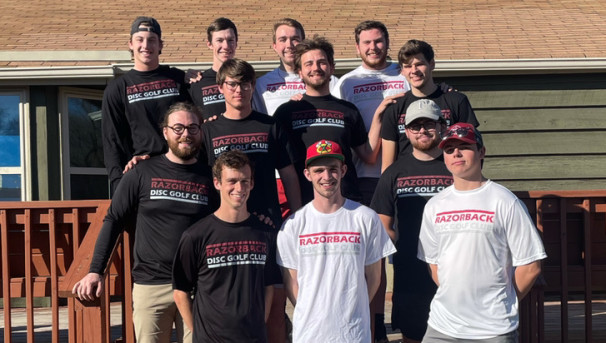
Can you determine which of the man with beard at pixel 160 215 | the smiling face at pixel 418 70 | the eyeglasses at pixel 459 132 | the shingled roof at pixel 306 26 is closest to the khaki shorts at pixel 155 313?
the man with beard at pixel 160 215

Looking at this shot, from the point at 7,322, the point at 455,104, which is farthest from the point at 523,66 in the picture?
the point at 7,322

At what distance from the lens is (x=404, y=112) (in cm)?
498

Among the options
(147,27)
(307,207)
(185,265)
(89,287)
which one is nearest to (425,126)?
(307,207)

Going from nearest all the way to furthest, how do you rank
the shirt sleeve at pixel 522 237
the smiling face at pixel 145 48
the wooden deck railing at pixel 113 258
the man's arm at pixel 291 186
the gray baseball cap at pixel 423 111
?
1. the shirt sleeve at pixel 522 237
2. the gray baseball cap at pixel 423 111
3. the man's arm at pixel 291 186
4. the wooden deck railing at pixel 113 258
5. the smiling face at pixel 145 48

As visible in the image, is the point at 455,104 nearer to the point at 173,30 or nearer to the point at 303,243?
the point at 303,243

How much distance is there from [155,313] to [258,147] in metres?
1.09

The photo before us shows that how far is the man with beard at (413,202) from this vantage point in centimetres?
446

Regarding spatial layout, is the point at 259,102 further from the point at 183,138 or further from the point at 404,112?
the point at 183,138

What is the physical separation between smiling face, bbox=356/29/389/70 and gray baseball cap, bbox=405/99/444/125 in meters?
1.03

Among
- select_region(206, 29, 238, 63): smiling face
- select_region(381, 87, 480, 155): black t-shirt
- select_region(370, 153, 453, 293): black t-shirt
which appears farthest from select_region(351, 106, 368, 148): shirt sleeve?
select_region(206, 29, 238, 63): smiling face

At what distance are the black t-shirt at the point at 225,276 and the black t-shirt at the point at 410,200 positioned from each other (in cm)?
85

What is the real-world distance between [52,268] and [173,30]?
4.87 metres

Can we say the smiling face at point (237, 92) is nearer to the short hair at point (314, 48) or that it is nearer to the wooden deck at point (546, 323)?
the short hair at point (314, 48)

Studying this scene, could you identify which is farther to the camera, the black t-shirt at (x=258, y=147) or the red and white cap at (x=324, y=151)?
the black t-shirt at (x=258, y=147)
